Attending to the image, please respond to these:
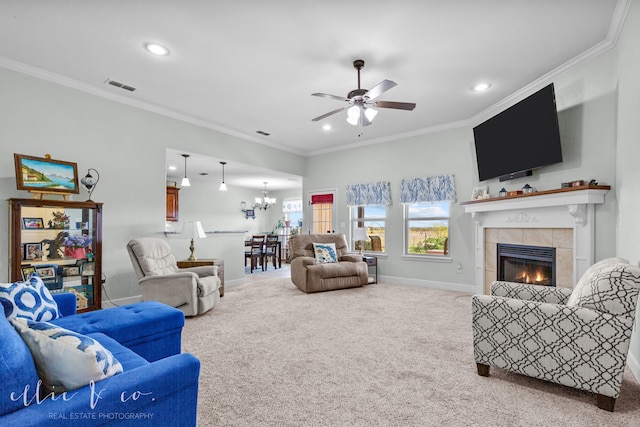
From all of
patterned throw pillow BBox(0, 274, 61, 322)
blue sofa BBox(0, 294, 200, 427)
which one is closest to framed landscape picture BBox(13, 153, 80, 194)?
patterned throw pillow BBox(0, 274, 61, 322)

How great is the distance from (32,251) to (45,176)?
803 millimetres

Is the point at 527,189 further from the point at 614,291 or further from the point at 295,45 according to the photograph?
the point at 295,45

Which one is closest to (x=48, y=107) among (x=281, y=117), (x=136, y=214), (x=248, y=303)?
(x=136, y=214)

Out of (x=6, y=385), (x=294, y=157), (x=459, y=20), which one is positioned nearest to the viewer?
(x=6, y=385)

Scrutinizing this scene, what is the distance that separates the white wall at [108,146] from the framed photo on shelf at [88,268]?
1.33 feet

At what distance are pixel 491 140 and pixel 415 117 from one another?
47.5 inches

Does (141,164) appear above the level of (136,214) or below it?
above

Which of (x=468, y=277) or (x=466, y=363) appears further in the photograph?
(x=468, y=277)

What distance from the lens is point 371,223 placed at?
6711 mm

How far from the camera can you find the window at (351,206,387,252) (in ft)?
21.5

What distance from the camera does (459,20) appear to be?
9.00ft

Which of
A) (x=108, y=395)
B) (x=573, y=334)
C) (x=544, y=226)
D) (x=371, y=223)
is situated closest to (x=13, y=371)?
(x=108, y=395)

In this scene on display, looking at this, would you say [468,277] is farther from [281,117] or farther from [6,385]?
[6,385]

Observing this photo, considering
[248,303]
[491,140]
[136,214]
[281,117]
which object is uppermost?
[281,117]
